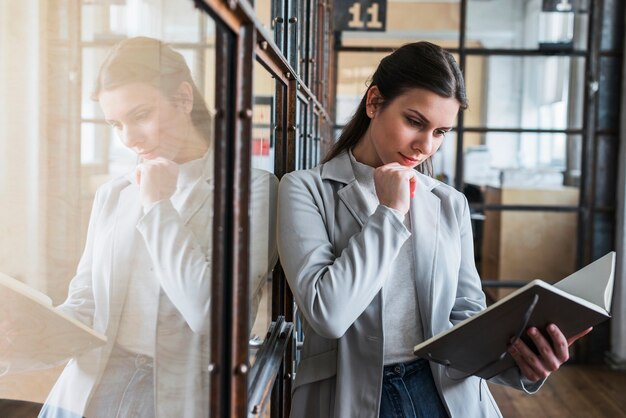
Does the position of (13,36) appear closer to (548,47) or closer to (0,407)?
(0,407)

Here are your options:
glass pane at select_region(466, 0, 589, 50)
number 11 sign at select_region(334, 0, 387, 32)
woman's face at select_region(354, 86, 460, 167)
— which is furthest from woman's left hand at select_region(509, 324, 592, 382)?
glass pane at select_region(466, 0, 589, 50)

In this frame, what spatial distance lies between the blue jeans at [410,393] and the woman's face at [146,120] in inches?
28.5

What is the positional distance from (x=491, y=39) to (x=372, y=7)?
28.5 inches

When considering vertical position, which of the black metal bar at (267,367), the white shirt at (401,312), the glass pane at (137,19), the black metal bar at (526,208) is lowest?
the black metal bar at (526,208)

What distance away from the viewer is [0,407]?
20.8 inches

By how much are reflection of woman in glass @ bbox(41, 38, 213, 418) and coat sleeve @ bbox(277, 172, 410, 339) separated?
1.38 feet

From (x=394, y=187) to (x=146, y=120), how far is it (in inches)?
26.9

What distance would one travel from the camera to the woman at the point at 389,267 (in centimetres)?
115

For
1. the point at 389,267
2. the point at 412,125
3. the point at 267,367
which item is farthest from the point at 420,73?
the point at 267,367

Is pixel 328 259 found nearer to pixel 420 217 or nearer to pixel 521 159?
pixel 420 217

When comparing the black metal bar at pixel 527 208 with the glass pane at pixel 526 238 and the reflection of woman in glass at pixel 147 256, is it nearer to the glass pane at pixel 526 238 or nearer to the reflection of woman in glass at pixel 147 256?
the glass pane at pixel 526 238

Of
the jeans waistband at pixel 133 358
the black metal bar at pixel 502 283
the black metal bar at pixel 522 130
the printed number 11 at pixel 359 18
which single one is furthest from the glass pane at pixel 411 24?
the jeans waistband at pixel 133 358

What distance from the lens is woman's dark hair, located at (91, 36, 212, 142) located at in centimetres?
53

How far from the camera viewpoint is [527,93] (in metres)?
4.30
